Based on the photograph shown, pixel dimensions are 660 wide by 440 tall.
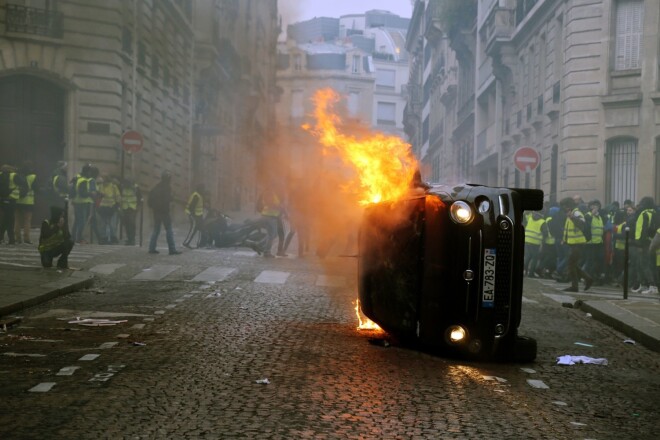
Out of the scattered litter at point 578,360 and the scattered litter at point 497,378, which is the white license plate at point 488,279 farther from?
the scattered litter at point 578,360

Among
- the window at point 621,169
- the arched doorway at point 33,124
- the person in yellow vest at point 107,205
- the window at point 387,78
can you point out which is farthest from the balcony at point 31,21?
the window at point 387,78

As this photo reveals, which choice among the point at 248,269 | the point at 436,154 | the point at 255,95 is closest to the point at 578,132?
the point at 248,269

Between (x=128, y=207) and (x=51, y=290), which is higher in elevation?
(x=128, y=207)

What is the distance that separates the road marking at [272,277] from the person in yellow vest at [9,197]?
6499 mm

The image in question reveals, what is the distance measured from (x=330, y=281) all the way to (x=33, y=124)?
14.1m

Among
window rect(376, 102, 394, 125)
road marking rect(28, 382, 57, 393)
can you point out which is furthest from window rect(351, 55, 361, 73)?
road marking rect(28, 382, 57, 393)

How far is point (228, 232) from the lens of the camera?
904 inches

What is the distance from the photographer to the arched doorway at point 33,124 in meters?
25.2

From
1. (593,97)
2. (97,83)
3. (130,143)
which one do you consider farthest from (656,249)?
(97,83)

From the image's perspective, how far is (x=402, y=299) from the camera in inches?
291

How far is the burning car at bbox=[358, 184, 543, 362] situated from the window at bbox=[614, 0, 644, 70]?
19.3 m

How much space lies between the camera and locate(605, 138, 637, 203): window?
81.3ft

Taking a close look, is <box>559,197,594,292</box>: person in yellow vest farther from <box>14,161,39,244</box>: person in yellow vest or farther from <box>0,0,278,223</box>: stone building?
<box>0,0,278,223</box>: stone building

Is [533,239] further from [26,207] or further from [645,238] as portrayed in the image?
[26,207]
